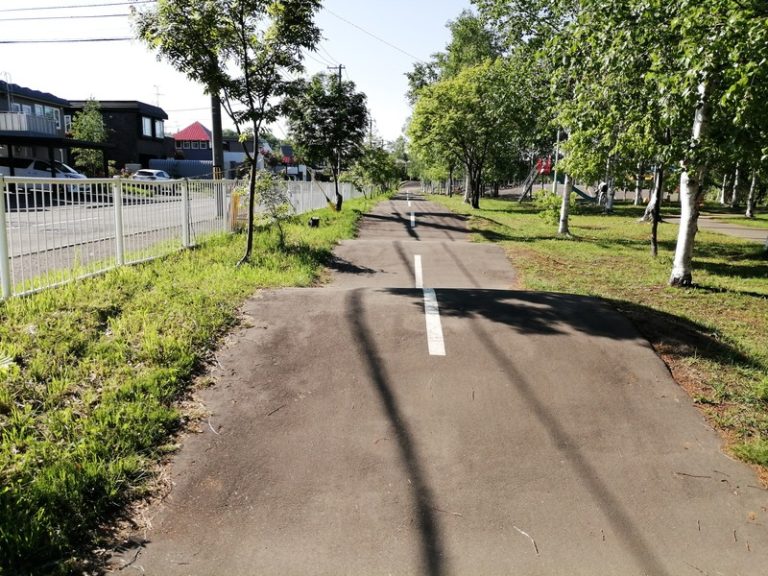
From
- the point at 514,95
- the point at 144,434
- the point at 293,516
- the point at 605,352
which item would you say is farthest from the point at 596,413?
the point at 514,95

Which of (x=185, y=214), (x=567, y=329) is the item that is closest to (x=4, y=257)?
(x=185, y=214)

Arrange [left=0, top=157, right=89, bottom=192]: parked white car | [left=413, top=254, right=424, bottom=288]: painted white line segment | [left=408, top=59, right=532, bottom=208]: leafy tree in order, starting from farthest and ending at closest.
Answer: [left=408, top=59, right=532, bottom=208]: leafy tree → [left=0, top=157, right=89, bottom=192]: parked white car → [left=413, top=254, right=424, bottom=288]: painted white line segment

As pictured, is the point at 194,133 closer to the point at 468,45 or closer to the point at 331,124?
the point at 468,45

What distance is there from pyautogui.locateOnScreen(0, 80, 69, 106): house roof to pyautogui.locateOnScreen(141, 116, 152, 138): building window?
889 centimetres

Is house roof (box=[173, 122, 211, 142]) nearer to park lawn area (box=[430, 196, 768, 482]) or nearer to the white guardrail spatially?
park lawn area (box=[430, 196, 768, 482])

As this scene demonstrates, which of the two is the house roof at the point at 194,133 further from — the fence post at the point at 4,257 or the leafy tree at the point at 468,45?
the fence post at the point at 4,257

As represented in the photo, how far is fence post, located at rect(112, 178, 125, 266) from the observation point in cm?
762

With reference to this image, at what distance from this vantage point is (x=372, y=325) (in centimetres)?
586

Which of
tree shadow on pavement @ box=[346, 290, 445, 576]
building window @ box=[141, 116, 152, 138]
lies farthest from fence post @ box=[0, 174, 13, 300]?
building window @ box=[141, 116, 152, 138]

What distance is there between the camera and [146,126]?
48.7 meters

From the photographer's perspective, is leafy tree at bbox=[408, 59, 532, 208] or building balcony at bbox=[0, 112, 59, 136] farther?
leafy tree at bbox=[408, 59, 532, 208]

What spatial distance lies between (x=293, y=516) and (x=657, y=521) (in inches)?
85.9

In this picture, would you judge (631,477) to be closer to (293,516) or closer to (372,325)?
(293,516)

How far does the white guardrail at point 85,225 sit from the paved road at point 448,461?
8.02ft
